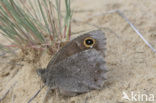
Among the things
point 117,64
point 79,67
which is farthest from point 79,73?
point 117,64

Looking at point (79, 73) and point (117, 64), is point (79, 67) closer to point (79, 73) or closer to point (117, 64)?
point (79, 73)

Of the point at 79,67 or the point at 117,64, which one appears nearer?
the point at 79,67
